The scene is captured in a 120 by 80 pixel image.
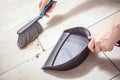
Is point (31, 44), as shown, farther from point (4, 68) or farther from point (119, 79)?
point (119, 79)

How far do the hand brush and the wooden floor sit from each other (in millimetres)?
30

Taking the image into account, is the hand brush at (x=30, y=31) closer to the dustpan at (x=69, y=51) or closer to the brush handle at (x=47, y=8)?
the brush handle at (x=47, y=8)

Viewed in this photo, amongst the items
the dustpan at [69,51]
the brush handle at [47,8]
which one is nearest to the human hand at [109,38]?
the dustpan at [69,51]

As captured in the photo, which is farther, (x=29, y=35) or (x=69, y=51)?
(x=29, y=35)

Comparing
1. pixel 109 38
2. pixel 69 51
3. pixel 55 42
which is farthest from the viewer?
pixel 55 42

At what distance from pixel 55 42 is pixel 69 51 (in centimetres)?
14

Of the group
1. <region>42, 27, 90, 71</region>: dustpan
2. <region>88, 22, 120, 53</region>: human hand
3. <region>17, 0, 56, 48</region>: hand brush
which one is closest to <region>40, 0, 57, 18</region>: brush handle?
<region>17, 0, 56, 48</region>: hand brush

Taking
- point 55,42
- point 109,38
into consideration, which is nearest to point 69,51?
point 55,42

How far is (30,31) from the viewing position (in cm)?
126

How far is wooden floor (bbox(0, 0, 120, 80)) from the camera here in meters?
0.99

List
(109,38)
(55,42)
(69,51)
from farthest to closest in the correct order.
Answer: (55,42) → (69,51) → (109,38)

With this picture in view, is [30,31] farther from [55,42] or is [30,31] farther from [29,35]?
[55,42]

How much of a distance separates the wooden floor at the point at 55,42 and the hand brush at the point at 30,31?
1.2 inches

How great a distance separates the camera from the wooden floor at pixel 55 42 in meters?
0.99
